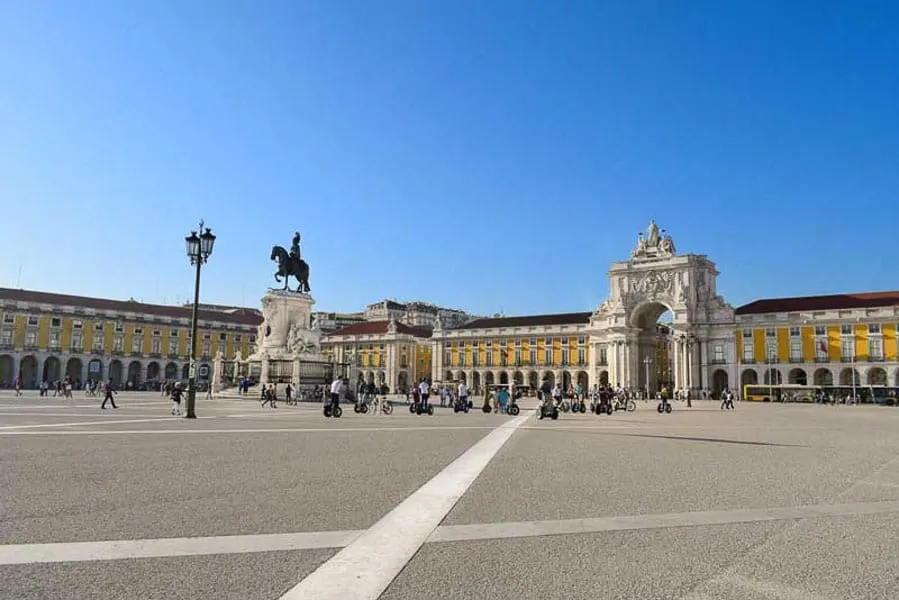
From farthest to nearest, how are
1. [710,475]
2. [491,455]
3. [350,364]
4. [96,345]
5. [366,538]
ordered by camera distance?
[96,345] → [350,364] → [491,455] → [710,475] → [366,538]

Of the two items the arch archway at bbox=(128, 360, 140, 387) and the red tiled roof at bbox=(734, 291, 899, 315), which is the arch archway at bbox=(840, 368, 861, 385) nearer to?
the red tiled roof at bbox=(734, 291, 899, 315)

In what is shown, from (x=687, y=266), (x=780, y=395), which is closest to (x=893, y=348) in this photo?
(x=780, y=395)

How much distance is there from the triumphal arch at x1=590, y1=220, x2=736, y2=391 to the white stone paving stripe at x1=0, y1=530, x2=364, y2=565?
3026 inches

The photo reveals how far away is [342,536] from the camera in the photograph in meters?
5.75

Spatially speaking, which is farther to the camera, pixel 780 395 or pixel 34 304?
pixel 34 304

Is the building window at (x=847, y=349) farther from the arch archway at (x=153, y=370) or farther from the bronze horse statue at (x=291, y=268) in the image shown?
the arch archway at (x=153, y=370)

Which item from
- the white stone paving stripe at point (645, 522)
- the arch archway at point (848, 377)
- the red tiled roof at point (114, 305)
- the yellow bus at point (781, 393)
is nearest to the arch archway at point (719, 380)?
the yellow bus at point (781, 393)

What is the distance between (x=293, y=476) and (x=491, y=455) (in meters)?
4.36

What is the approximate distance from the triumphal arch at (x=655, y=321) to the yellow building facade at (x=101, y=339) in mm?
42400

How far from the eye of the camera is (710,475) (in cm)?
989

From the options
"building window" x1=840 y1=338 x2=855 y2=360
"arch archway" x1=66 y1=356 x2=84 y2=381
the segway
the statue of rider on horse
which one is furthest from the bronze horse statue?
"building window" x1=840 y1=338 x2=855 y2=360

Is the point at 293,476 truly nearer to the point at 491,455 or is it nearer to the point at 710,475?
the point at 491,455

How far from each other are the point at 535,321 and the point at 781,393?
36476mm

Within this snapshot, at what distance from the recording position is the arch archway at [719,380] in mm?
81062
